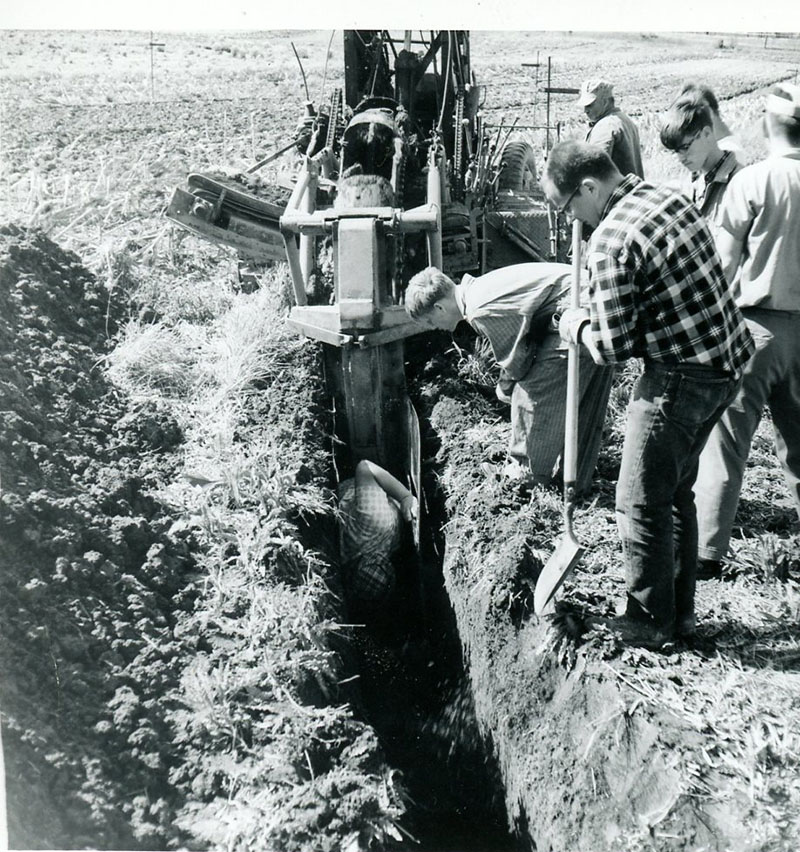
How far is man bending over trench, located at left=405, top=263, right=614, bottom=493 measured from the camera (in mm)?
3383

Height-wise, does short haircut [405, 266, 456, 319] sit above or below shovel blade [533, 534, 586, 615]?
above

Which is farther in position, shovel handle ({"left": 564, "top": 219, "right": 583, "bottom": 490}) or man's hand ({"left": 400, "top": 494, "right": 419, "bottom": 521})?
man's hand ({"left": 400, "top": 494, "right": 419, "bottom": 521})

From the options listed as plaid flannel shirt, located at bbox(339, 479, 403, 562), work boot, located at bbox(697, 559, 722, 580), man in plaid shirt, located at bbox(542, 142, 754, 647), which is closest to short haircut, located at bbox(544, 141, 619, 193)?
man in plaid shirt, located at bbox(542, 142, 754, 647)

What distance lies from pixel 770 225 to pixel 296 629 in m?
2.32

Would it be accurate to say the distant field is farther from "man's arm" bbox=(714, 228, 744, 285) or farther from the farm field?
"man's arm" bbox=(714, 228, 744, 285)

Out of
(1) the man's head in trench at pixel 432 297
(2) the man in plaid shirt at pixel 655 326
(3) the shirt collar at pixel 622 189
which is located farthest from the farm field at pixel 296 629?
(3) the shirt collar at pixel 622 189

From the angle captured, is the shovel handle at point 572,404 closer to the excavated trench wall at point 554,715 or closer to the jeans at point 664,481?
the jeans at point 664,481

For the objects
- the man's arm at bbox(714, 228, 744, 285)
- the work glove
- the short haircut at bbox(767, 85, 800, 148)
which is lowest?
the work glove

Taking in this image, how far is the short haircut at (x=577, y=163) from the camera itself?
2.43 metres

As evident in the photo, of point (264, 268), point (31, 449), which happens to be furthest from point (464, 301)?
point (264, 268)

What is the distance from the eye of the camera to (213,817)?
2516 mm

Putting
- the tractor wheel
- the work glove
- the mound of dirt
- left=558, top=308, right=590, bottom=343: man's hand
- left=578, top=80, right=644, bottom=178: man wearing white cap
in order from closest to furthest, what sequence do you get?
the mound of dirt → left=558, top=308, right=590, bottom=343: man's hand → the work glove → left=578, top=80, right=644, bottom=178: man wearing white cap → the tractor wheel

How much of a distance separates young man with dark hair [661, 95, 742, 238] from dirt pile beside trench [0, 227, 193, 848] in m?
2.64

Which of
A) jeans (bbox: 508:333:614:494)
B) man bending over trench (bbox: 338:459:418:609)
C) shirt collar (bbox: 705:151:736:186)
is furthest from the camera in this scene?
man bending over trench (bbox: 338:459:418:609)
